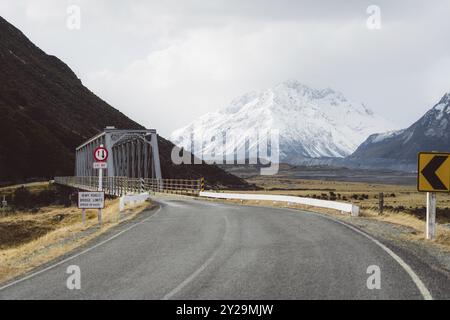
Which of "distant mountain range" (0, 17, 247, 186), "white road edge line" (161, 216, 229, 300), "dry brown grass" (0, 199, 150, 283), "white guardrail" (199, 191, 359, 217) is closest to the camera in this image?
"white road edge line" (161, 216, 229, 300)

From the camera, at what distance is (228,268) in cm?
1022

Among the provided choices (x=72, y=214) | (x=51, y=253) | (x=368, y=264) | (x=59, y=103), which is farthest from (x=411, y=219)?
(x=59, y=103)

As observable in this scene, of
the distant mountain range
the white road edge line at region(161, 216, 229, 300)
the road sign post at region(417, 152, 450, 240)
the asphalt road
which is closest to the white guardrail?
the asphalt road

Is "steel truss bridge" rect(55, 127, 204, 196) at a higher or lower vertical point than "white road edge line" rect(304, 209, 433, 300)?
higher

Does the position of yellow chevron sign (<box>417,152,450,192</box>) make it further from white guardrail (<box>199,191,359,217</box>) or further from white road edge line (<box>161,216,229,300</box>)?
white guardrail (<box>199,191,359,217</box>)

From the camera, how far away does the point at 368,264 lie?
10.5 metres

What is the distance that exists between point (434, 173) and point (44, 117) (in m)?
94.8

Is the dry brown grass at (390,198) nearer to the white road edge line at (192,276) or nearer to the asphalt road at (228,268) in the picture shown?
the asphalt road at (228,268)

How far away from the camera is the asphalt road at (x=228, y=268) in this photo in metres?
8.34

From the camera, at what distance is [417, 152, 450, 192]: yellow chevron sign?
13.7m

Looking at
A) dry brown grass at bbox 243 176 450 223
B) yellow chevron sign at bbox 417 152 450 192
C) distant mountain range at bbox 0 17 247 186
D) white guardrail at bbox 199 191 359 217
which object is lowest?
dry brown grass at bbox 243 176 450 223

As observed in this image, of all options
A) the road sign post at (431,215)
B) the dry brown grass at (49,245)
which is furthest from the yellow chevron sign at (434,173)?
the dry brown grass at (49,245)

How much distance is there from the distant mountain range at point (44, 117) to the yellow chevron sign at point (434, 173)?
70039 millimetres

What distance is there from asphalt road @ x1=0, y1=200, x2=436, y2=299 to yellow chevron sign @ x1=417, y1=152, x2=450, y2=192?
203 centimetres
